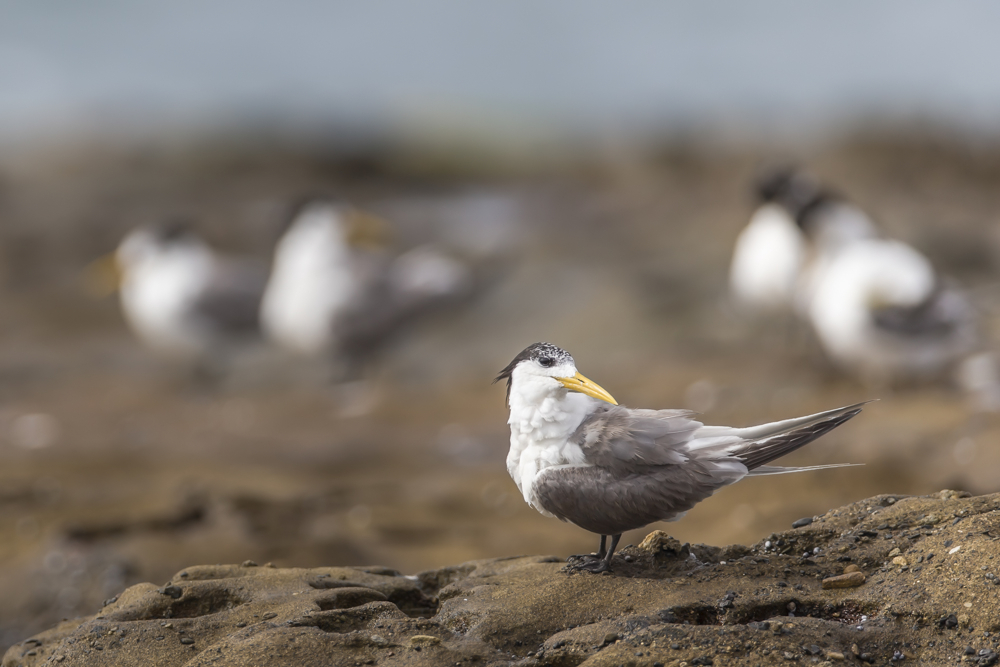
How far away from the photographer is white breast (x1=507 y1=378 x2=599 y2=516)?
11.6 feet

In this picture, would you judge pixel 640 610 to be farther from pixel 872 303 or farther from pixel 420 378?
pixel 420 378

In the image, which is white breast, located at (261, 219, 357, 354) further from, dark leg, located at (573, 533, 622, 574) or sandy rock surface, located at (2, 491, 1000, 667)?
dark leg, located at (573, 533, 622, 574)

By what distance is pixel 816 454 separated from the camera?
8.34 meters

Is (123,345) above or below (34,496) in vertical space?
above

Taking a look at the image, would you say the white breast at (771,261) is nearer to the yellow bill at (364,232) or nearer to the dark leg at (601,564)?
the yellow bill at (364,232)

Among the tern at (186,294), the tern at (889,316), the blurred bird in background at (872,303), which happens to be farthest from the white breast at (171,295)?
the tern at (889,316)

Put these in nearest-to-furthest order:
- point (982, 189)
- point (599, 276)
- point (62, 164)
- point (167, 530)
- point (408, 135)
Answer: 1. point (167, 530)
2. point (599, 276)
3. point (982, 189)
4. point (62, 164)
5. point (408, 135)

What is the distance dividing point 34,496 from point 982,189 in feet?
64.6

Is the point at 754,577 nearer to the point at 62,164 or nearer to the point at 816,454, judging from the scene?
the point at 816,454

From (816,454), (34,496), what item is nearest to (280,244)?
(34,496)

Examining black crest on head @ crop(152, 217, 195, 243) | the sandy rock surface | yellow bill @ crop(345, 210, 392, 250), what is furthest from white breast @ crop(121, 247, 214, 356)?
the sandy rock surface

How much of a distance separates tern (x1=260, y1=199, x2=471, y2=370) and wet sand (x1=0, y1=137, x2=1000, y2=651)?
2.58 feet

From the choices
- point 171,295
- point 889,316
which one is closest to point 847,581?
point 889,316

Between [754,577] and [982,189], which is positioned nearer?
[754,577]
